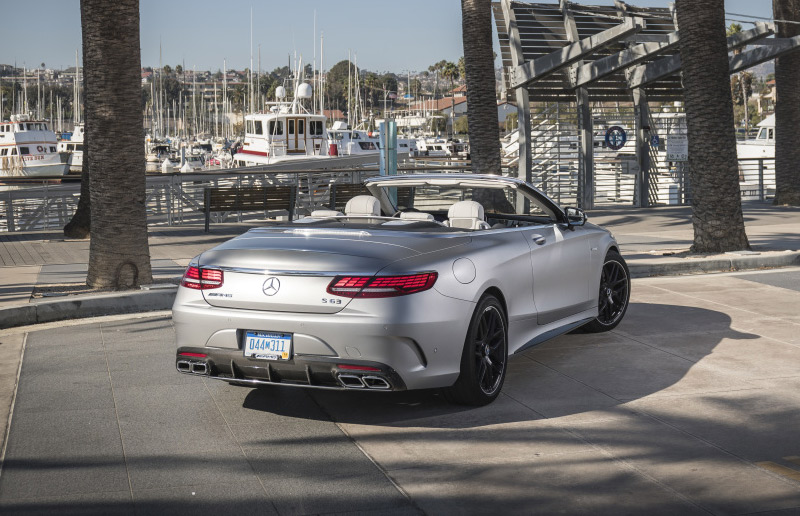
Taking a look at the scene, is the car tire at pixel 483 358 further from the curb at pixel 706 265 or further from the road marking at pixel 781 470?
the curb at pixel 706 265

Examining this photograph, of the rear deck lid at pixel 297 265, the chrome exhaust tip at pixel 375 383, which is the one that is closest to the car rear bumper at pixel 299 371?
the chrome exhaust tip at pixel 375 383

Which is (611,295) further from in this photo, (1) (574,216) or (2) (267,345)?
(2) (267,345)

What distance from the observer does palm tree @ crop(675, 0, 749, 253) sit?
13680mm

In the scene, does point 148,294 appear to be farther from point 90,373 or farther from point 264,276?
point 264,276

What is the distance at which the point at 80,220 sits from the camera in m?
18.5

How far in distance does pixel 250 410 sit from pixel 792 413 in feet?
11.5

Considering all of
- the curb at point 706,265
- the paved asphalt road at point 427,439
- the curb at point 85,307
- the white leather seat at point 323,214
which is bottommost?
the paved asphalt road at point 427,439

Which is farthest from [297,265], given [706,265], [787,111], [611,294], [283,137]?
[283,137]

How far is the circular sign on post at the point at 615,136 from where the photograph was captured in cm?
2591

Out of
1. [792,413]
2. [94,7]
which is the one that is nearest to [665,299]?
[792,413]

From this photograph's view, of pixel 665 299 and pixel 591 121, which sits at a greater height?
pixel 591 121

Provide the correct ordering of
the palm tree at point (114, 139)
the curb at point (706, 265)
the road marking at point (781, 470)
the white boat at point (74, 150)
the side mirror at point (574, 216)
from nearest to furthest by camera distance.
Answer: the road marking at point (781, 470)
the side mirror at point (574, 216)
the palm tree at point (114, 139)
the curb at point (706, 265)
the white boat at point (74, 150)

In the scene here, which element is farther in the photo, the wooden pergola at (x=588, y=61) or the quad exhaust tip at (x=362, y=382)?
the wooden pergola at (x=588, y=61)

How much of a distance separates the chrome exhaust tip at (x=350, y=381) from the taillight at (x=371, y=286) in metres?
0.48
